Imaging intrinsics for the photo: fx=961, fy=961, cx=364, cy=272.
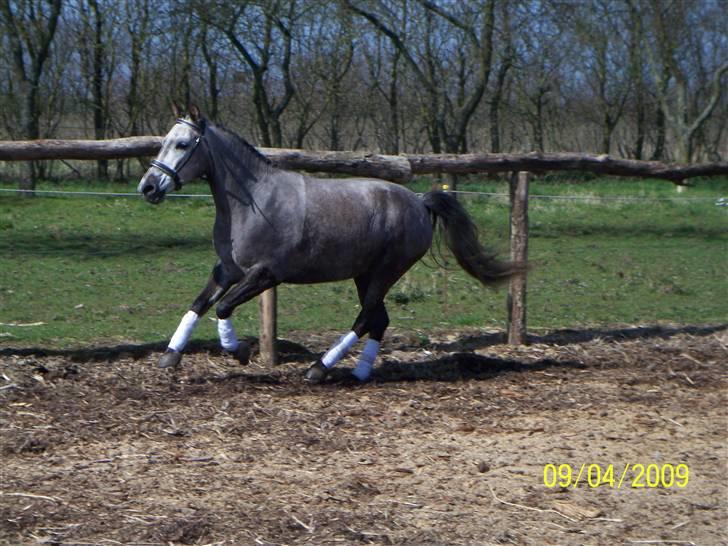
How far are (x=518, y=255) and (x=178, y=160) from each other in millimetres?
3464

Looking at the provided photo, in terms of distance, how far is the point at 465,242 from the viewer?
26.5 ft

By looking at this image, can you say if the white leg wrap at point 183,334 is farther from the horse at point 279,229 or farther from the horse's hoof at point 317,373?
the horse's hoof at point 317,373

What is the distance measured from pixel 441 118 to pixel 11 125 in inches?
372

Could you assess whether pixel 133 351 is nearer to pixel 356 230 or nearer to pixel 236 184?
pixel 236 184

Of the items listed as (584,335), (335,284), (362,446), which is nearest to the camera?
(362,446)

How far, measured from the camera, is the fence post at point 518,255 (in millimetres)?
8867

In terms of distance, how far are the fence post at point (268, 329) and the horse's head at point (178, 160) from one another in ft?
4.56

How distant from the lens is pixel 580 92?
89.1ft

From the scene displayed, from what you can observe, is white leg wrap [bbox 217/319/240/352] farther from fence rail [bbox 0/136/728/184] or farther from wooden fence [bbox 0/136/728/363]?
fence rail [bbox 0/136/728/184]

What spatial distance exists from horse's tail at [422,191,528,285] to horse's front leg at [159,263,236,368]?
186cm

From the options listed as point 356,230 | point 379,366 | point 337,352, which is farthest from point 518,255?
point 337,352

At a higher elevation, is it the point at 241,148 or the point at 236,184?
the point at 241,148

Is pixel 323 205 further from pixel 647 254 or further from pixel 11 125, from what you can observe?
pixel 11 125
